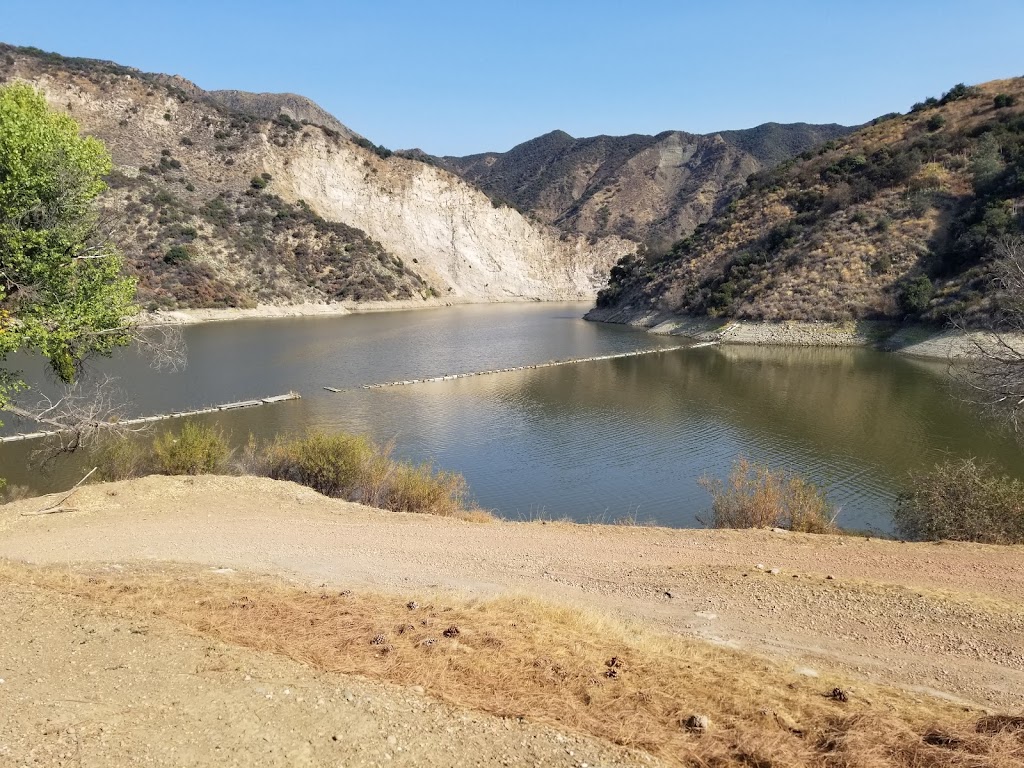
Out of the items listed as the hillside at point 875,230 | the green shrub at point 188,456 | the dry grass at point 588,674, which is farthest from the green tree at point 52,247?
the hillside at point 875,230

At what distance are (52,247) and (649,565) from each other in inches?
476

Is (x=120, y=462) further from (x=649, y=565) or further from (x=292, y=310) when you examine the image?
(x=292, y=310)

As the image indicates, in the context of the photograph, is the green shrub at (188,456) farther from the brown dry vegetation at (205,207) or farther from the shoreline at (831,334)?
the brown dry vegetation at (205,207)

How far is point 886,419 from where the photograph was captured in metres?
28.2

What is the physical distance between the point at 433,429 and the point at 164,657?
841 inches

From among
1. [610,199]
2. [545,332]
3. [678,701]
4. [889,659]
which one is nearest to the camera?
[678,701]

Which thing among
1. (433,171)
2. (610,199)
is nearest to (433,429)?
(433,171)

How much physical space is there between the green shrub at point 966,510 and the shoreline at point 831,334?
32703mm

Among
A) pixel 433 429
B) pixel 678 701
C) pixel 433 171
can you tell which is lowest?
pixel 433 429

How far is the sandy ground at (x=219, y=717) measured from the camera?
4.61 meters

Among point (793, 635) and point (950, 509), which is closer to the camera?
point (793, 635)

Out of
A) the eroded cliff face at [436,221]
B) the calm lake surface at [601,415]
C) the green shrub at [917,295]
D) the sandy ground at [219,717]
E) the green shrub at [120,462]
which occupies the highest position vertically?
the eroded cliff face at [436,221]

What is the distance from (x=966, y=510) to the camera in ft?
45.9

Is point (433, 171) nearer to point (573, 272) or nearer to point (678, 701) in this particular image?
point (573, 272)
